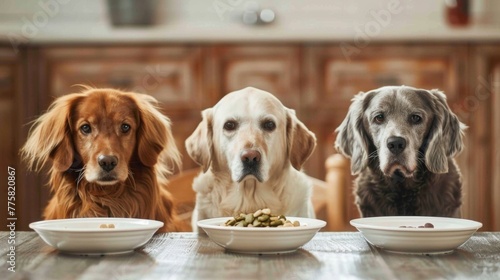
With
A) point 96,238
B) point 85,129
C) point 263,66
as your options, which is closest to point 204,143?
point 85,129

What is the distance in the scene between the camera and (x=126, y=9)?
11.1ft

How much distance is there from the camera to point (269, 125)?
1848mm

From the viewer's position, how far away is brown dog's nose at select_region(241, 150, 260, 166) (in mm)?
1812

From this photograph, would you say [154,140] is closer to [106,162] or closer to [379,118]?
[106,162]

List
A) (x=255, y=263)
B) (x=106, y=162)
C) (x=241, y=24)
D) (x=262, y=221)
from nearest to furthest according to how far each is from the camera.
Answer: (x=255, y=263)
(x=262, y=221)
(x=106, y=162)
(x=241, y=24)

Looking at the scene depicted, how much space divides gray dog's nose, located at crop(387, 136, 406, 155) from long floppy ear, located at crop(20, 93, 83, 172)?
83 cm

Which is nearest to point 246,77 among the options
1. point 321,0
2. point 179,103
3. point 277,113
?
point 179,103

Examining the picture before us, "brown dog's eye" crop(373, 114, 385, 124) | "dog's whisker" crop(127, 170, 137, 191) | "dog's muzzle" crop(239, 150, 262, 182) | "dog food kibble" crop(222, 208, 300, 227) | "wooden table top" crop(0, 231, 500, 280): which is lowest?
"wooden table top" crop(0, 231, 500, 280)

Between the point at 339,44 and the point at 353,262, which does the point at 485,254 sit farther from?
the point at 339,44

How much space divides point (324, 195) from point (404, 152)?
0.42 metres

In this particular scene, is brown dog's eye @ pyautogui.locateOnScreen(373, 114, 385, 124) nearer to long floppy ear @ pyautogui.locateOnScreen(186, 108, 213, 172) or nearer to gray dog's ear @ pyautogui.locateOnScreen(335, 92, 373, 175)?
gray dog's ear @ pyautogui.locateOnScreen(335, 92, 373, 175)

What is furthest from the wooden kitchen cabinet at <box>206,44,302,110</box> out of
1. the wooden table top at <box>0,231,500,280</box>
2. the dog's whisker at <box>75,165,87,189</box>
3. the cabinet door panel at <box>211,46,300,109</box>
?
the wooden table top at <box>0,231,500,280</box>

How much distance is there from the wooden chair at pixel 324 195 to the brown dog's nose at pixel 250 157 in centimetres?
24

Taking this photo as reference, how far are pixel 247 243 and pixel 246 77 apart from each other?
203cm
